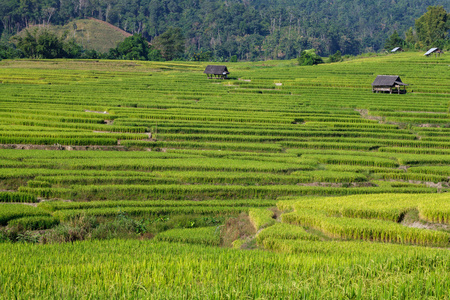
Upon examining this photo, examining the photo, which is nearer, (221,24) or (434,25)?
(434,25)

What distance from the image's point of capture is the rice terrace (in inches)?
292

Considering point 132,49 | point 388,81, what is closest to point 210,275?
point 388,81

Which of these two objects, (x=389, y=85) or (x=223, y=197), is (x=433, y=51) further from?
→ (x=223, y=197)

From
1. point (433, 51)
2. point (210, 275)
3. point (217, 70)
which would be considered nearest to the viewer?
point (210, 275)

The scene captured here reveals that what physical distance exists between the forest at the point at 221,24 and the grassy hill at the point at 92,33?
19.5ft

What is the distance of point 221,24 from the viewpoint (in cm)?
16338

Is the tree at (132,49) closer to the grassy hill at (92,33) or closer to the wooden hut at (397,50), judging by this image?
the grassy hill at (92,33)

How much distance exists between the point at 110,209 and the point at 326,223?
7.60m

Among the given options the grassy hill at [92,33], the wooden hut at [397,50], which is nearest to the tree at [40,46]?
the grassy hill at [92,33]

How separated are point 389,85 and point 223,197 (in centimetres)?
4197

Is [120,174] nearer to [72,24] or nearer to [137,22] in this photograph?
[72,24]

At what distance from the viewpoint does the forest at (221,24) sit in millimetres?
142625

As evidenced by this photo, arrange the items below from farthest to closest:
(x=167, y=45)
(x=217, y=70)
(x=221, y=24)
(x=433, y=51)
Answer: (x=221, y=24) → (x=167, y=45) → (x=433, y=51) → (x=217, y=70)

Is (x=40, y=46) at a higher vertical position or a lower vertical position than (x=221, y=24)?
lower
